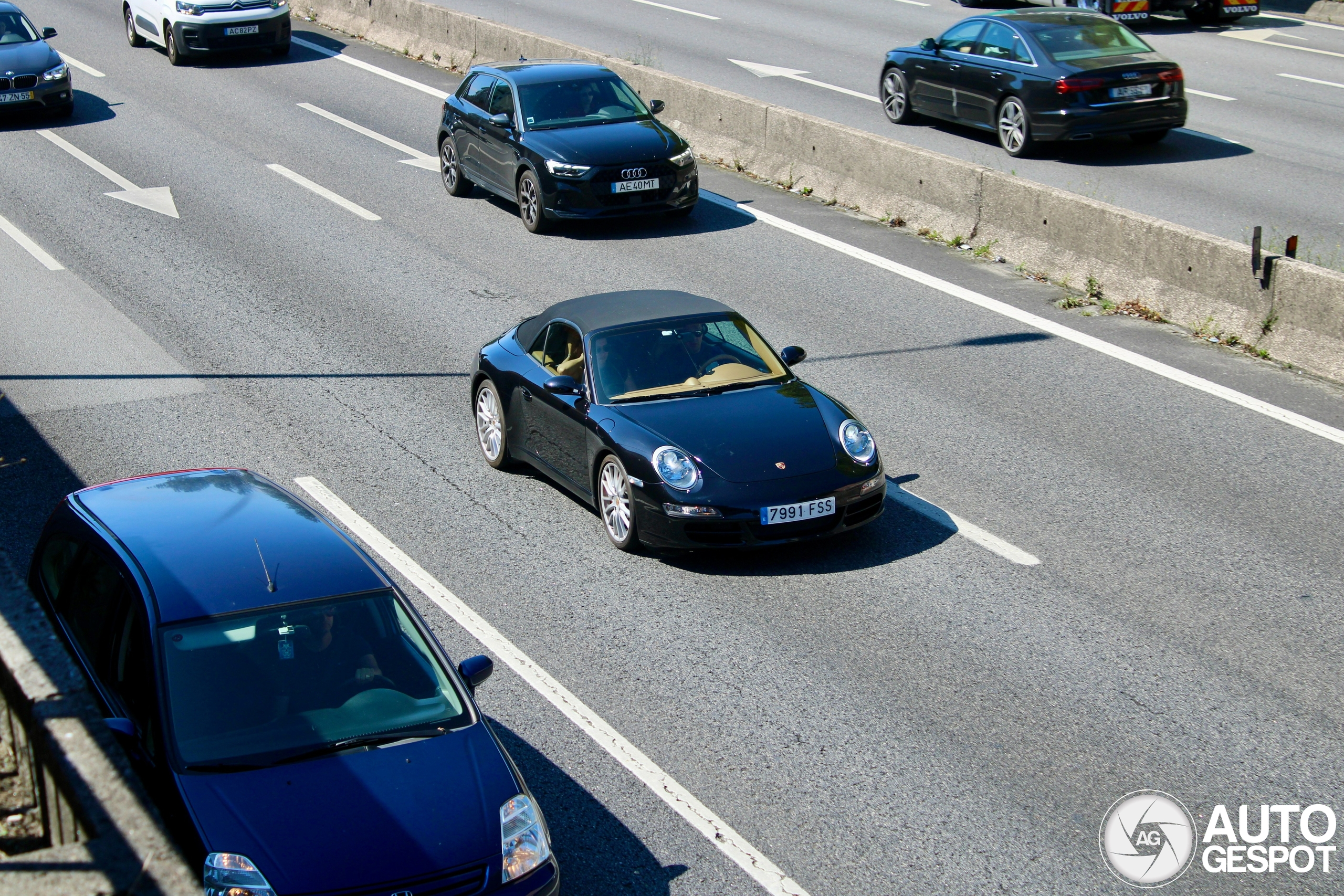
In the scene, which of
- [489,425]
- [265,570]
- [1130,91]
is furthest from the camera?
[1130,91]

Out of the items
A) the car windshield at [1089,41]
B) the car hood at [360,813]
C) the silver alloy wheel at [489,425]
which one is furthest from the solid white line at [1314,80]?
the car hood at [360,813]

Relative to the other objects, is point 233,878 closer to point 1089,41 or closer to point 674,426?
point 674,426

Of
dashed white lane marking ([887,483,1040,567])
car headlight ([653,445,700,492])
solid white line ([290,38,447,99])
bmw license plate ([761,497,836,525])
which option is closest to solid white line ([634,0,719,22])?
solid white line ([290,38,447,99])

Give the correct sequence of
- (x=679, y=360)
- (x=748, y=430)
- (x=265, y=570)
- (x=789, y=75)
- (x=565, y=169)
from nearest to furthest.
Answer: (x=265, y=570) → (x=748, y=430) → (x=679, y=360) → (x=565, y=169) → (x=789, y=75)

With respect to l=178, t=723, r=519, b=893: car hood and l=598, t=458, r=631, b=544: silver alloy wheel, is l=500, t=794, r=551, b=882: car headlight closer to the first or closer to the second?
l=178, t=723, r=519, b=893: car hood

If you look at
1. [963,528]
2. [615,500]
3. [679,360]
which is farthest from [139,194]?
[963,528]

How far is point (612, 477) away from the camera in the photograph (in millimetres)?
8641

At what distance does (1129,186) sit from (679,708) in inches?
454

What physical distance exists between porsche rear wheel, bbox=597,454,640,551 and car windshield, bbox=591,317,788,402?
519 mm

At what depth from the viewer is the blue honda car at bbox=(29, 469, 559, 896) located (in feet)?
15.7

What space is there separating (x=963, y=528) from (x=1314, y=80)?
16.7 meters

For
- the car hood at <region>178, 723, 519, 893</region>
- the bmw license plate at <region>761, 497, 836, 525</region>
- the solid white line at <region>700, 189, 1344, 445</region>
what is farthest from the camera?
the solid white line at <region>700, 189, 1344, 445</region>

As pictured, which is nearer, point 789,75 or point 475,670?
point 475,670

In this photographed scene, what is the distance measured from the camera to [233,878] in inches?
181
